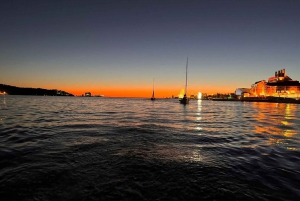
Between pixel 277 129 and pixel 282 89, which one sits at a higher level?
pixel 282 89

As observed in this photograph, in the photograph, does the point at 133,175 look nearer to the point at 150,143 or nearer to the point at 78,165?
the point at 78,165

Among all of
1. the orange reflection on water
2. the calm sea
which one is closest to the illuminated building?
the orange reflection on water

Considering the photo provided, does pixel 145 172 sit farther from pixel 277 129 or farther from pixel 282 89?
pixel 282 89

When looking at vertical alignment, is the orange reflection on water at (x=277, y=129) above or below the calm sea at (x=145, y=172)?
below

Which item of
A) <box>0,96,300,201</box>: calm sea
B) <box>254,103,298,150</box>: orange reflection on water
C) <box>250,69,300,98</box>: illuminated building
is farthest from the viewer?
<box>250,69,300,98</box>: illuminated building

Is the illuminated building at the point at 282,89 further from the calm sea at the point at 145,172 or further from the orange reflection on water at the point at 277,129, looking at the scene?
the calm sea at the point at 145,172

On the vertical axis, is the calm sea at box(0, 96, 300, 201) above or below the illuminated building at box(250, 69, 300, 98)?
below

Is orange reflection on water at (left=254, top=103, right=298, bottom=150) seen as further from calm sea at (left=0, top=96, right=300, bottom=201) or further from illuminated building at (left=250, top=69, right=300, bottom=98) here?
illuminated building at (left=250, top=69, right=300, bottom=98)

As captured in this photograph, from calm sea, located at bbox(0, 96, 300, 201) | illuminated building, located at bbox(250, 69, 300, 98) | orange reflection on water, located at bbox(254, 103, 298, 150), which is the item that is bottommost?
orange reflection on water, located at bbox(254, 103, 298, 150)

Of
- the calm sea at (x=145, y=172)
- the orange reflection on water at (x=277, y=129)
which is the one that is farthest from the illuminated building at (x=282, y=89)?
the calm sea at (x=145, y=172)

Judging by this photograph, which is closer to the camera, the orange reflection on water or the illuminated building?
the orange reflection on water

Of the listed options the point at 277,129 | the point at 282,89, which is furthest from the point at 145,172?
the point at 282,89

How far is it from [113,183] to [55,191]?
1.87 metres

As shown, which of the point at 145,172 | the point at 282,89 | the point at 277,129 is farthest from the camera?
the point at 282,89
